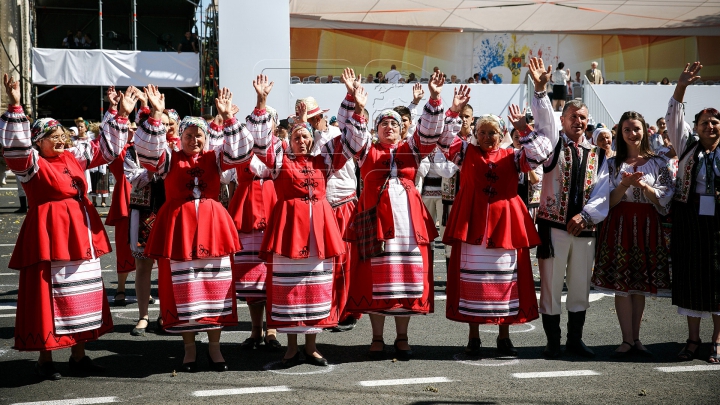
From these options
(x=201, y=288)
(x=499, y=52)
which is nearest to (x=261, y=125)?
(x=201, y=288)

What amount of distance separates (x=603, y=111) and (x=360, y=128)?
16.9m

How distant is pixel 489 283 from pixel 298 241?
1.42m

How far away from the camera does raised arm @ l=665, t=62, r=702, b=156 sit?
5.77 m

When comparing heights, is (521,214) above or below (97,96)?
below

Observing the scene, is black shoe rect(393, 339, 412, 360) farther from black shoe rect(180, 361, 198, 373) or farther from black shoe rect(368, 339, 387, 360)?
black shoe rect(180, 361, 198, 373)

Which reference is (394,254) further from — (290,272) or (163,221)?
(163,221)

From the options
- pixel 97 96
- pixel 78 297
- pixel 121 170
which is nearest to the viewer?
pixel 78 297

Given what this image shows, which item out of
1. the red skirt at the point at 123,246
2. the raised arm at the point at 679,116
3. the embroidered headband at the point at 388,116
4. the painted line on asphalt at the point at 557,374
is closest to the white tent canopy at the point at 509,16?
the red skirt at the point at 123,246

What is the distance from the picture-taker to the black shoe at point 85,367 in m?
5.39

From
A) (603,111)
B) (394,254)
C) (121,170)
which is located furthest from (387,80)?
(394,254)

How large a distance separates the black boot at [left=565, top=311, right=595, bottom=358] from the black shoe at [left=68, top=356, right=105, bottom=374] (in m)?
3.43

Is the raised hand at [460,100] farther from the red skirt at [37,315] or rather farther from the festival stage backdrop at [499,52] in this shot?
the festival stage backdrop at [499,52]

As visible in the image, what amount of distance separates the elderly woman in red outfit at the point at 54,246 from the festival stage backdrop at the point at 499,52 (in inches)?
807

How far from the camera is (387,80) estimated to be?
19.8 metres
